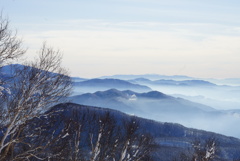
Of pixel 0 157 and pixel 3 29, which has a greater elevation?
pixel 3 29

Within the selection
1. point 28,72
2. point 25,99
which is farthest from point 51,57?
point 25,99

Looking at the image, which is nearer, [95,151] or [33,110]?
[95,151]

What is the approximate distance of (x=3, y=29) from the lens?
11.5 meters

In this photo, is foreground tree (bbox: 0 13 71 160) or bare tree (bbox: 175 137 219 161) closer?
foreground tree (bbox: 0 13 71 160)

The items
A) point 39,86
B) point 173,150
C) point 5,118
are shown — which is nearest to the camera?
point 5,118

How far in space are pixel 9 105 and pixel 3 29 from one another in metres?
3.15

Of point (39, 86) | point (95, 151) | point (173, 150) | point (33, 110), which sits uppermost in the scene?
point (39, 86)

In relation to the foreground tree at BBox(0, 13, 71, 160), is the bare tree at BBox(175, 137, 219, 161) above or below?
below

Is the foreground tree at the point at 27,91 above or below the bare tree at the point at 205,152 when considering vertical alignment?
above

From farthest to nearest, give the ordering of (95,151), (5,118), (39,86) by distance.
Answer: (39,86) < (5,118) < (95,151)

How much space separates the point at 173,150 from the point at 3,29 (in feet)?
625

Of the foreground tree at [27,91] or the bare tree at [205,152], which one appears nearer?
the foreground tree at [27,91]

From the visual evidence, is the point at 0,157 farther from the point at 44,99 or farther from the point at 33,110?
the point at 44,99

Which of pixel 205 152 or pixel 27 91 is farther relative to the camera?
pixel 205 152
